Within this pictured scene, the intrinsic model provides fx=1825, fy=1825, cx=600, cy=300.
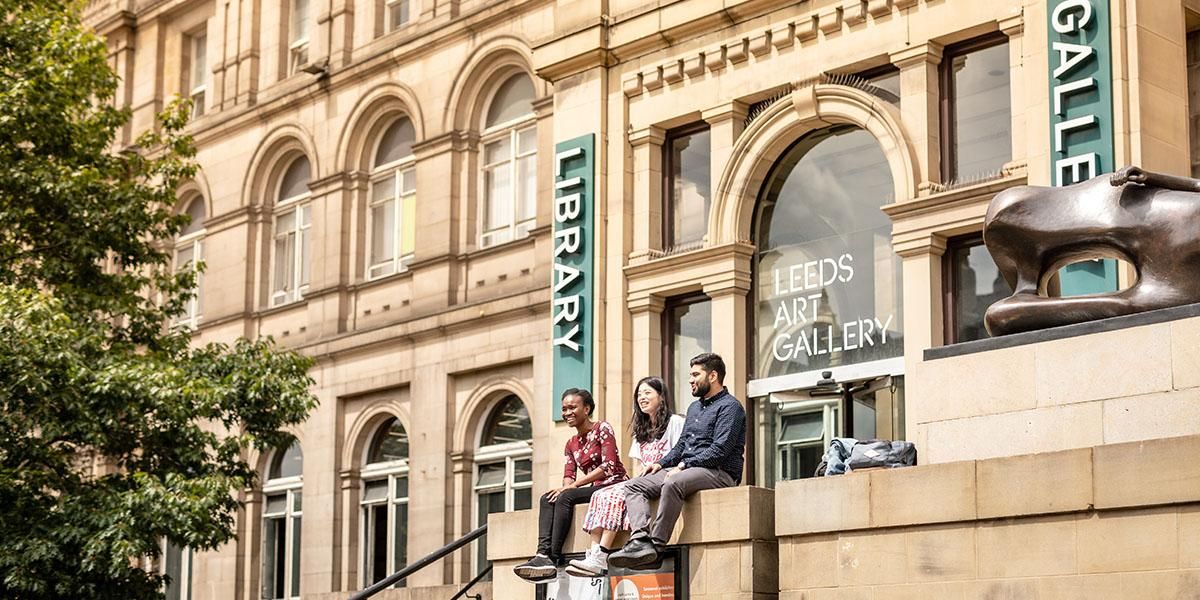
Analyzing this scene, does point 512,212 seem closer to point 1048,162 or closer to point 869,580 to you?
point 1048,162

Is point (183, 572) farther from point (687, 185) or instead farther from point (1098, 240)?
point (1098, 240)

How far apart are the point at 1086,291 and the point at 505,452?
11.0 meters

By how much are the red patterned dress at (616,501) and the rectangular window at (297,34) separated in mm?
20759

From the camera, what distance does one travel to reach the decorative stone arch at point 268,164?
3253cm

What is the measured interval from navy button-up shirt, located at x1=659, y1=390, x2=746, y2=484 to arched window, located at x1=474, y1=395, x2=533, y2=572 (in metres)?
13.3

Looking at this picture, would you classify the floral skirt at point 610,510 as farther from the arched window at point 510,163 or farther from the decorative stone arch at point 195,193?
the decorative stone arch at point 195,193

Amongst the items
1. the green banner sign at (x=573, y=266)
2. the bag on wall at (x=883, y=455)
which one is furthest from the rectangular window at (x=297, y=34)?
the bag on wall at (x=883, y=455)

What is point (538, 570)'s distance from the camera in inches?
551

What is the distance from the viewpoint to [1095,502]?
1084 cm

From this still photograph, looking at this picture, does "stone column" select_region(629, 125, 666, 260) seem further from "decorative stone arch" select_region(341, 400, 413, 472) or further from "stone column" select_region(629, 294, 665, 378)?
"decorative stone arch" select_region(341, 400, 413, 472)

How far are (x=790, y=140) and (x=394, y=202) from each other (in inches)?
380

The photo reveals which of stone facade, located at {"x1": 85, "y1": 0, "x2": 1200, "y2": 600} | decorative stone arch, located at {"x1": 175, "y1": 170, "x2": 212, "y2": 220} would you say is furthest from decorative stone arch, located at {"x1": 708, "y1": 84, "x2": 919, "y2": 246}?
decorative stone arch, located at {"x1": 175, "y1": 170, "x2": 212, "y2": 220}

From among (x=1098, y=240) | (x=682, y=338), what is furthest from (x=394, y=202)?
(x=1098, y=240)

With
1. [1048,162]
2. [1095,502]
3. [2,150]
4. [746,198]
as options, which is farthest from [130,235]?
[1095,502]
